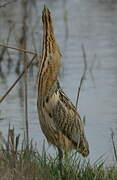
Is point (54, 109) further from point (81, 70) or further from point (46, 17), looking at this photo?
point (81, 70)

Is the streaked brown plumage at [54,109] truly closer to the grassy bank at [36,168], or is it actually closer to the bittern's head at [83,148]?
the bittern's head at [83,148]

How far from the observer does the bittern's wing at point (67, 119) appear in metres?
7.39

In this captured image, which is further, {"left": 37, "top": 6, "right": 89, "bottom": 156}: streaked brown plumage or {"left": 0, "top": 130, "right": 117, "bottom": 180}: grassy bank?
{"left": 37, "top": 6, "right": 89, "bottom": 156}: streaked brown plumage

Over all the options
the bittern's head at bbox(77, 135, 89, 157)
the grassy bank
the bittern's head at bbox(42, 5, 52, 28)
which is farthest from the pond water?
the bittern's head at bbox(42, 5, 52, 28)

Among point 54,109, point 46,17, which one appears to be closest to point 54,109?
point 54,109

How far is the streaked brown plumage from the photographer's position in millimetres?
7222

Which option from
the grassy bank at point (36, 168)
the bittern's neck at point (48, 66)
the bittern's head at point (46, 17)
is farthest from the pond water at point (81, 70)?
the bittern's head at point (46, 17)

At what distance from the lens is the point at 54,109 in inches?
289

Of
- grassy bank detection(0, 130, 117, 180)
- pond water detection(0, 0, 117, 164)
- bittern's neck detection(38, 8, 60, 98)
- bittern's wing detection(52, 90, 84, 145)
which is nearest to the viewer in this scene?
grassy bank detection(0, 130, 117, 180)

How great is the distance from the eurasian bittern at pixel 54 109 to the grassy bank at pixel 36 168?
282 millimetres

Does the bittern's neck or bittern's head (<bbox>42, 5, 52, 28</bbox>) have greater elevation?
bittern's head (<bbox>42, 5, 52, 28</bbox>)

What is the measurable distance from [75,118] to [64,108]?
13cm

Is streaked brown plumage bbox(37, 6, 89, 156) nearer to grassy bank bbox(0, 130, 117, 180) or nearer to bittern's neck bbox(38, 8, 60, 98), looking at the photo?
bittern's neck bbox(38, 8, 60, 98)

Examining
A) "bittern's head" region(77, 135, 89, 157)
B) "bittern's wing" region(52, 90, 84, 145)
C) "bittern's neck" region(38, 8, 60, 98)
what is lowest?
"bittern's head" region(77, 135, 89, 157)
